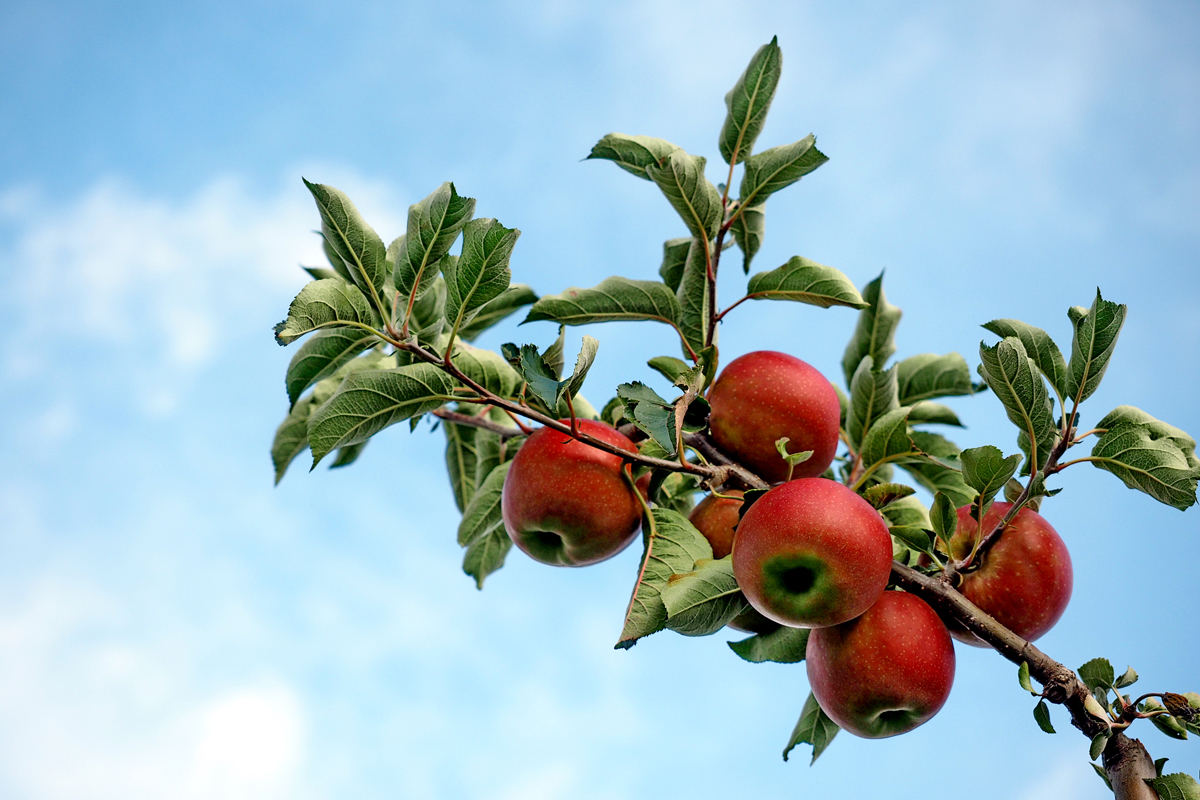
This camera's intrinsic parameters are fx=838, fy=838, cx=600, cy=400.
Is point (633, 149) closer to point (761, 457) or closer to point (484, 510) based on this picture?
point (761, 457)

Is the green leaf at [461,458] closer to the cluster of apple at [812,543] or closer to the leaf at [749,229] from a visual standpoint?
the cluster of apple at [812,543]

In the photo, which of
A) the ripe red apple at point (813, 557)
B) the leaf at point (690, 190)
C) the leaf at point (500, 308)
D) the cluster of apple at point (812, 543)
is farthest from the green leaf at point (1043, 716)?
the leaf at point (500, 308)

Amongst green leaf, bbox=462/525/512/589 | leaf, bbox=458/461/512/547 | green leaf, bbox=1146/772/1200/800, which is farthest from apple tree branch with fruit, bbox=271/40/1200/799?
green leaf, bbox=462/525/512/589

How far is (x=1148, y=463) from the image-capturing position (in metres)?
1.69

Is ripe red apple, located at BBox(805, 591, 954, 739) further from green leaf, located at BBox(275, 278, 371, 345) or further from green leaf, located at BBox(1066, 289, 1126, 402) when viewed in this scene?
green leaf, located at BBox(275, 278, 371, 345)

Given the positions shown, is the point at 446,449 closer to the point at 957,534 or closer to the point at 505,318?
the point at 505,318

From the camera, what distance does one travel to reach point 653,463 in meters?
1.75

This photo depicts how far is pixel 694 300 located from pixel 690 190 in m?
0.28

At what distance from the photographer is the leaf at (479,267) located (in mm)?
1696

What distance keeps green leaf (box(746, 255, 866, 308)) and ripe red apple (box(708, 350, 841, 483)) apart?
155mm

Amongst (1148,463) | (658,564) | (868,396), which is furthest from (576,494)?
(1148,463)

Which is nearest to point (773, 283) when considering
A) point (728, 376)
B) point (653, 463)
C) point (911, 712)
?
point (728, 376)

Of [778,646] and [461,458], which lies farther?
[461,458]

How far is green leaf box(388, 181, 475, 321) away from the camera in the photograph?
5.55ft
